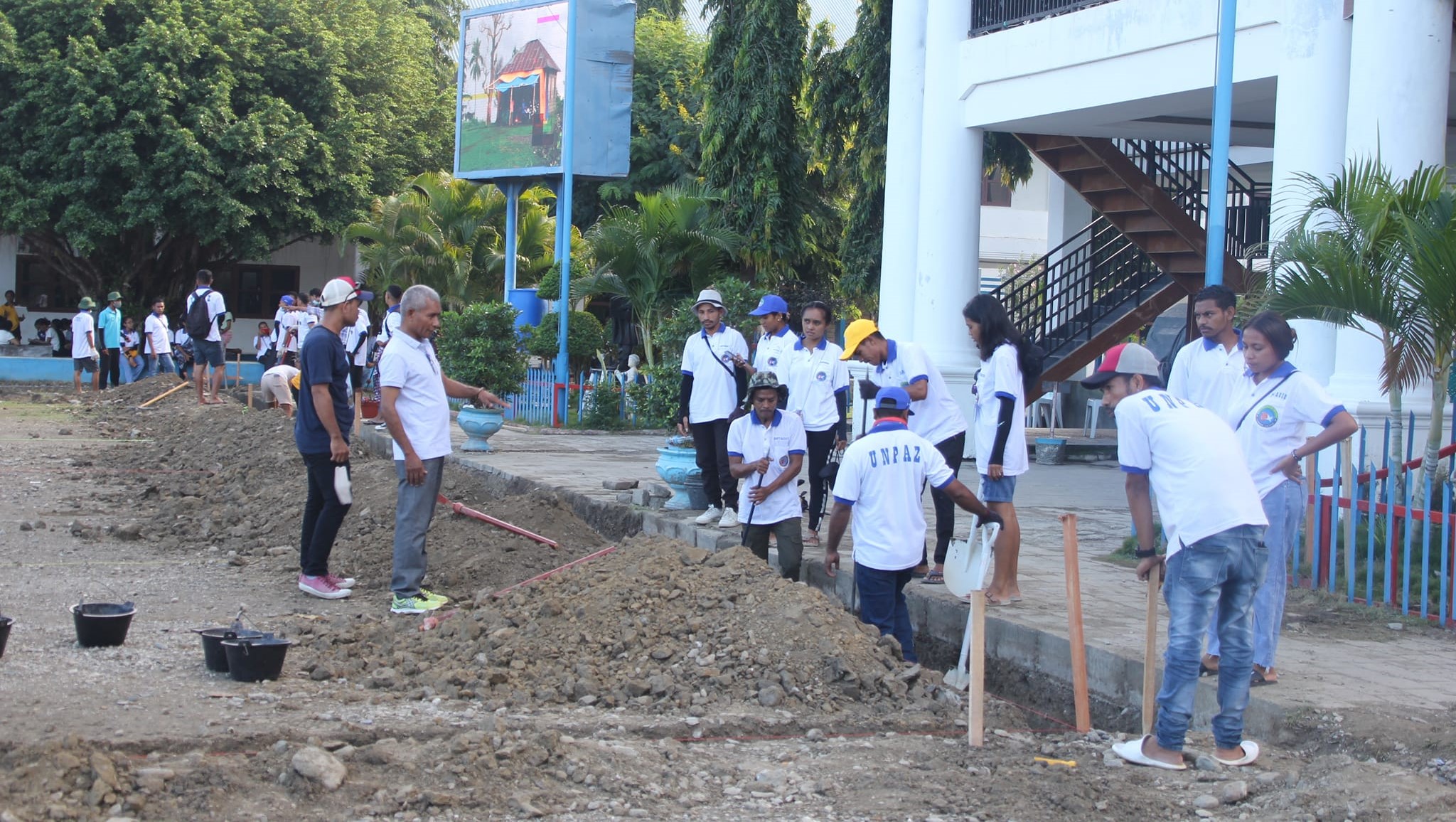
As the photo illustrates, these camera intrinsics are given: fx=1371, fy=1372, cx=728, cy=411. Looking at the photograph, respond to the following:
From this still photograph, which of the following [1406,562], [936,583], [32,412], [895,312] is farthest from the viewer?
[32,412]

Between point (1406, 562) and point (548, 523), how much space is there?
544 cm

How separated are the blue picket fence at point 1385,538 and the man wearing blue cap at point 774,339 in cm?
321

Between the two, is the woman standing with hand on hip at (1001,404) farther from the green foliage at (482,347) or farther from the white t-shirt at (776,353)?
the green foliage at (482,347)

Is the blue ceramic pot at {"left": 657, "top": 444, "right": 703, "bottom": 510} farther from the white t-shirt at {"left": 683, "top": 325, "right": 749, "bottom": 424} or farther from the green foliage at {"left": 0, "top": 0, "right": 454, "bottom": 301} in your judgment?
the green foliage at {"left": 0, "top": 0, "right": 454, "bottom": 301}

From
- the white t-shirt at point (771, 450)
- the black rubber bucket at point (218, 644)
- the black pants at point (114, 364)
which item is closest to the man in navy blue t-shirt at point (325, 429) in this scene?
the black rubber bucket at point (218, 644)

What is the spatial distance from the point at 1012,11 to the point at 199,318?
11679mm

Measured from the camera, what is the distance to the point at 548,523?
9.69 meters

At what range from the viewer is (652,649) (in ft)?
20.5

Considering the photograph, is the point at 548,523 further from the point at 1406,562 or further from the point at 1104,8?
the point at 1104,8

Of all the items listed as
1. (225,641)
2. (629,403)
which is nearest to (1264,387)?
(225,641)

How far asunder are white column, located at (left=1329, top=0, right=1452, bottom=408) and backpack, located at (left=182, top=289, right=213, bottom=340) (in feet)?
48.2

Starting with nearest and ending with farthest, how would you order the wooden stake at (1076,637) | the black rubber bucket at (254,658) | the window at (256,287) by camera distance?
the wooden stake at (1076,637) → the black rubber bucket at (254,658) → the window at (256,287)

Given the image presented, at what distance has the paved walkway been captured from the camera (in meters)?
5.77

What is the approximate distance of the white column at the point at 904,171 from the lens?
15.3 meters
